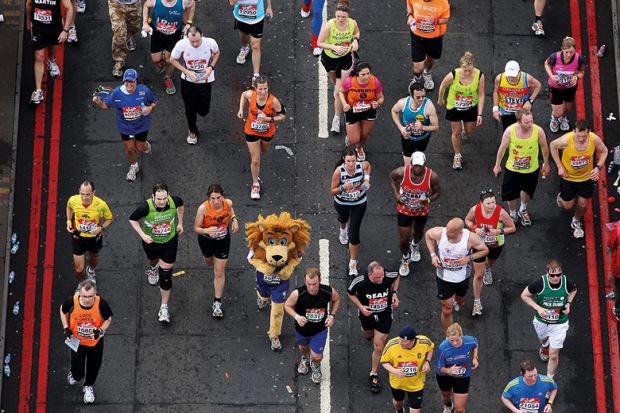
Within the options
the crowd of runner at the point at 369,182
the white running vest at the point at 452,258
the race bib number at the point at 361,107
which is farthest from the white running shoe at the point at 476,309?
the race bib number at the point at 361,107

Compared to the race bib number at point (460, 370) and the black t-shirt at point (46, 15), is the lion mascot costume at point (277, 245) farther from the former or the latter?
the black t-shirt at point (46, 15)

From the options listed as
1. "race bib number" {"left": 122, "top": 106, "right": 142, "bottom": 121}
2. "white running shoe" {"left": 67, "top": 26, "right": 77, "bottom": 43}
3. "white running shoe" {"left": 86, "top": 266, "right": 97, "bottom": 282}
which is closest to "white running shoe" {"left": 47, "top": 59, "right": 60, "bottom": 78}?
"white running shoe" {"left": 67, "top": 26, "right": 77, "bottom": 43}

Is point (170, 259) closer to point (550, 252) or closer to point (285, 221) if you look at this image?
point (285, 221)

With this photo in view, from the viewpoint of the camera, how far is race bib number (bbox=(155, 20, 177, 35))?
29.2 metres

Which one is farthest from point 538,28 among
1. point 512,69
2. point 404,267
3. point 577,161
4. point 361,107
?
point 404,267

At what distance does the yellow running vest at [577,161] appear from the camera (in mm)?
27625

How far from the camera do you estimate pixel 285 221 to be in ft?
84.7

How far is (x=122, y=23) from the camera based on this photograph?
1171 inches

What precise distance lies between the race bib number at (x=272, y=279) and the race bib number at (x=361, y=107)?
3.49 meters

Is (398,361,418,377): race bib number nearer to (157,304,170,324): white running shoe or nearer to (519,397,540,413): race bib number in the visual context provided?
(519,397,540,413): race bib number

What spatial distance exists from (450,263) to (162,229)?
4.22 metres

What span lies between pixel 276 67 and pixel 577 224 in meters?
5.73

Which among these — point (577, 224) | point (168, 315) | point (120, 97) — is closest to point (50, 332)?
point (168, 315)

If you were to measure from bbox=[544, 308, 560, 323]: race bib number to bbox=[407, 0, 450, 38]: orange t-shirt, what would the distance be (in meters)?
5.64
